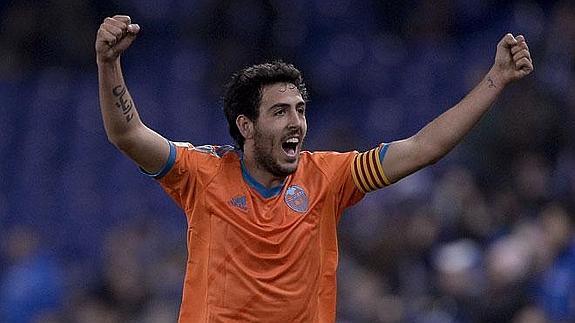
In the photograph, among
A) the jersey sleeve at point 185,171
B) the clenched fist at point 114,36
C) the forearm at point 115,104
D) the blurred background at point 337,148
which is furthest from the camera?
the blurred background at point 337,148

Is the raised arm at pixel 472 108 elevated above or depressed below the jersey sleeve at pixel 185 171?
above

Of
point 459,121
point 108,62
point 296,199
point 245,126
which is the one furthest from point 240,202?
point 459,121

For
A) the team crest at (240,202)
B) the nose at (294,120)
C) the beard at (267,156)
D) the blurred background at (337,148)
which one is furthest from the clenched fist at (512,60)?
the blurred background at (337,148)

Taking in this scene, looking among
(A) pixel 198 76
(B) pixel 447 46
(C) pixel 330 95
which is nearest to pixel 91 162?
(A) pixel 198 76

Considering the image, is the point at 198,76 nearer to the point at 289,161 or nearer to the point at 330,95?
the point at 330,95

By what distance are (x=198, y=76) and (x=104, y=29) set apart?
6.61 m

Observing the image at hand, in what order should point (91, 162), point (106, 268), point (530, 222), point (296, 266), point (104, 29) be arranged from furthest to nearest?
point (91, 162), point (106, 268), point (530, 222), point (296, 266), point (104, 29)

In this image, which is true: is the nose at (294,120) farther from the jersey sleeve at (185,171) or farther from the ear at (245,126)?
the jersey sleeve at (185,171)

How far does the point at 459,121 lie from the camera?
17.2ft

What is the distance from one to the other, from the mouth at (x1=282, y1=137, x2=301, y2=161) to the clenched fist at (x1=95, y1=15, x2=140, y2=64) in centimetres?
76

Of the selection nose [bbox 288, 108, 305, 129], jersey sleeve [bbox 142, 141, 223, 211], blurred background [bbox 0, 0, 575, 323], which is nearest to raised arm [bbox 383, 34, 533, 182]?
nose [bbox 288, 108, 305, 129]

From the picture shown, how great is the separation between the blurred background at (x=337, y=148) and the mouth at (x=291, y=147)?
10.1 ft

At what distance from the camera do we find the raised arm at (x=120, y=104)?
16.2 ft

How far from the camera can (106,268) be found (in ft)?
31.4
